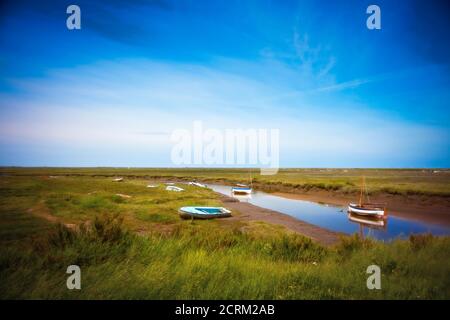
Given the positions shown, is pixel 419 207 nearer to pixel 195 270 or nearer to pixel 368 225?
pixel 368 225

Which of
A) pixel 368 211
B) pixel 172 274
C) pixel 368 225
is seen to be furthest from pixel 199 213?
pixel 172 274

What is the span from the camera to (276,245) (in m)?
9.20

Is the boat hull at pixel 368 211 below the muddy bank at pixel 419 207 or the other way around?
the other way around

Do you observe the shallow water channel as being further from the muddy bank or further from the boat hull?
the muddy bank

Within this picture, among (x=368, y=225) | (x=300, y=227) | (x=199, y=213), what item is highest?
(x=199, y=213)

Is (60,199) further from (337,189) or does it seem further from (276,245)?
(337,189)

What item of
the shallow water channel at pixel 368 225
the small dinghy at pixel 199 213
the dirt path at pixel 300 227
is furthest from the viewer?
the small dinghy at pixel 199 213

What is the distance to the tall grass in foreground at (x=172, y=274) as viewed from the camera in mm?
4512

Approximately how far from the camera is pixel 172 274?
5.20 meters

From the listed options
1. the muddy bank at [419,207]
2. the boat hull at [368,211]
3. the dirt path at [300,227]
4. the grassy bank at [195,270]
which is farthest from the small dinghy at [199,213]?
the muddy bank at [419,207]

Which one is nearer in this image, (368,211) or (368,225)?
(368,225)

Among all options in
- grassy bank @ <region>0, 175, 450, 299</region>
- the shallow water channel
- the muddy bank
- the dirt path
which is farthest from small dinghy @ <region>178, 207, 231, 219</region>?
the muddy bank

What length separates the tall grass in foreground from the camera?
4.51 meters

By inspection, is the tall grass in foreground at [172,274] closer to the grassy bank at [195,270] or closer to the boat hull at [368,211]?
the grassy bank at [195,270]
